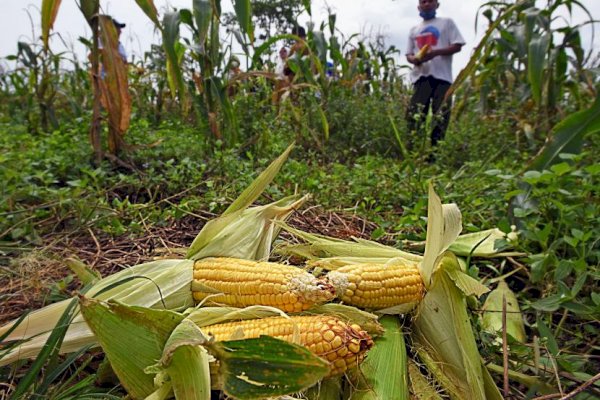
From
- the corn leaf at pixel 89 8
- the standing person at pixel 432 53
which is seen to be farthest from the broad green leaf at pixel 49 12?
the standing person at pixel 432 53

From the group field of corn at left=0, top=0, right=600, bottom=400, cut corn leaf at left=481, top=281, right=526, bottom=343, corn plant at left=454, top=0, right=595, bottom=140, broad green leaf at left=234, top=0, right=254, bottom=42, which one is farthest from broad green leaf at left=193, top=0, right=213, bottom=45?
cut corn leaf at left=481, top=281, right=526, bottom=343

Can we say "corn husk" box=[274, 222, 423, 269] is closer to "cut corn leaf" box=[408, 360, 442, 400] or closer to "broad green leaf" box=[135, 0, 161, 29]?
"cut corn leaf" box=[408, 360, 442, 400]

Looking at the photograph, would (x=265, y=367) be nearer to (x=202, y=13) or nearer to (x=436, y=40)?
(x=202, y=13)

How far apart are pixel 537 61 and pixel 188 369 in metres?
2.69

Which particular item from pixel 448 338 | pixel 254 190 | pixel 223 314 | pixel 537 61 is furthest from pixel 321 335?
pixel 537 61

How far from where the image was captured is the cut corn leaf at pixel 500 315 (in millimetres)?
1338

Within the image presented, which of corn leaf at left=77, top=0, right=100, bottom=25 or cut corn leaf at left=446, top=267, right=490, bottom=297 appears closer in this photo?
cut corn leaf at left=446, top=267, right=490, bottom=297

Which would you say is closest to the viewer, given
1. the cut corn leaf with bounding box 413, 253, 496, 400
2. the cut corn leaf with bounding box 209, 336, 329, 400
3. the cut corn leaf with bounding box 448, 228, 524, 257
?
the cut corn leaf with bounding box 209, 336, 329, 400

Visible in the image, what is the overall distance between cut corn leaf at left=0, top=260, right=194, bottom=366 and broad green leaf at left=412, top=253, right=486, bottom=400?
2.08 feet

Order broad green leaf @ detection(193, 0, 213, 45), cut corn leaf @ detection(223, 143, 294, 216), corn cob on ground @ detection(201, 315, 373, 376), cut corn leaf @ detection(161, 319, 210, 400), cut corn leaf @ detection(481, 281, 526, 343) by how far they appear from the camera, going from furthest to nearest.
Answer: broad green leaf @ detection(193, 0, 213, 45), cut corn leaf @ detection(223, 143, 294, 216), cut corn leaf @ detection(481, 281, 526, 343), corn cob on ground @ detection(201, 315, 373, 376), cut corn leaf @ detection(161, 319, 210, 400)

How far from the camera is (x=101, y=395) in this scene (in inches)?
35.8

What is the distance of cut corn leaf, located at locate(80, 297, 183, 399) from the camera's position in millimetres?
889

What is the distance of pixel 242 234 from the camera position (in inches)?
54.5

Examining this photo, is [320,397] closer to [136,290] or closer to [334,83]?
[136,290]
